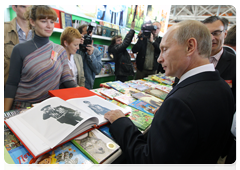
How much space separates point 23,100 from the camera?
123cm

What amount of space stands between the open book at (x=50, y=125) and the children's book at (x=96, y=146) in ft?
0.12

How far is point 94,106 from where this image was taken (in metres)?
1.00

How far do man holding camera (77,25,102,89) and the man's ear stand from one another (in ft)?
5.98

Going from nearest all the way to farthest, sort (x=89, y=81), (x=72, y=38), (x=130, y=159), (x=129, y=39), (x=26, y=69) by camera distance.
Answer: (x=130, y=159) < (x=26, y=69) < (x=72, y=38) < (x=89, y=81) < (x=129, y=39)

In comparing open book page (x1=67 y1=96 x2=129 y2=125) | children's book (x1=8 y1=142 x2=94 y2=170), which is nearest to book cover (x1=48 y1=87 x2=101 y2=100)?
open book page (x1=67 y1=96 x2=129 y2=125)

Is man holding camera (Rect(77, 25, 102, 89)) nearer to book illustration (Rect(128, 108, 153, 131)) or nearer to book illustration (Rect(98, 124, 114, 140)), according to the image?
book illustration (Rect(128, 108, 153, 131))

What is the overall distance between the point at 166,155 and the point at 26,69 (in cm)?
131

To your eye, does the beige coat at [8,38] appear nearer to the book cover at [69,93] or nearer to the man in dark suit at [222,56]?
the book cover at [69,93]

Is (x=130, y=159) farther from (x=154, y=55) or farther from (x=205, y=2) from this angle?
(x=205, y=2)

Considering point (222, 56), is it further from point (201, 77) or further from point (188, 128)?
point (188, 128)

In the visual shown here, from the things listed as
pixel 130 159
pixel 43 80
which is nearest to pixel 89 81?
pixel 43 80

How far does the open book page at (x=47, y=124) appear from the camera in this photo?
607 millimetres

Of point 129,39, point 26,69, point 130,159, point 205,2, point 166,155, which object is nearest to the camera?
point 166,155

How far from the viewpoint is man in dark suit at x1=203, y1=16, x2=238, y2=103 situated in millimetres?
1365
